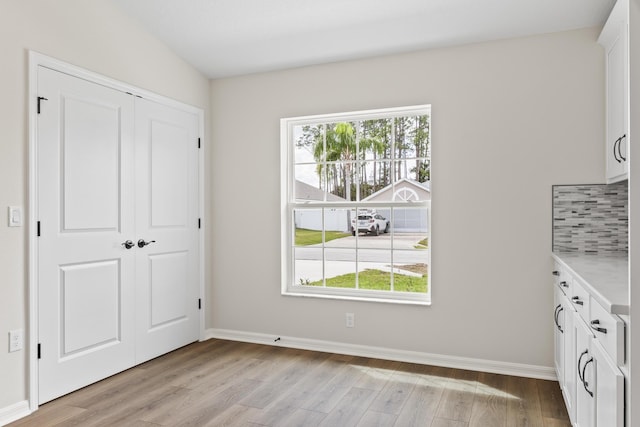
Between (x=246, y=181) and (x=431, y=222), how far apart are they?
1.73 metres

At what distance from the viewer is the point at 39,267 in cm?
281

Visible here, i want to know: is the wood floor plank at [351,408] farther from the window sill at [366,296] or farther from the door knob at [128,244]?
the door knob at [128,244]

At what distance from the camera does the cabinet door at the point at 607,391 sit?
1482mm

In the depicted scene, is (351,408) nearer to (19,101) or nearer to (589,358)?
(589,358)

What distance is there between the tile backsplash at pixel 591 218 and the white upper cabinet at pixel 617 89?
149 mm

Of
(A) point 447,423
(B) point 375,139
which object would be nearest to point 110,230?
(B) point 375,139

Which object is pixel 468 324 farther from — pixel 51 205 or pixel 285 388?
pixel 51 205

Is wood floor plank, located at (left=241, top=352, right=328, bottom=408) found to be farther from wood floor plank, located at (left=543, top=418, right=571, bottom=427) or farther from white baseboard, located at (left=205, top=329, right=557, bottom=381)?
wood floor plank, located at (left=543, top=418, right=571, bottom=427)

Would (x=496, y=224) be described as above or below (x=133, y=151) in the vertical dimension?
below

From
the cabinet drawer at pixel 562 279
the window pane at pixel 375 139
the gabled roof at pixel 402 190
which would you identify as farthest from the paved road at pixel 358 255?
the cabinet drawer at pixel 562 279

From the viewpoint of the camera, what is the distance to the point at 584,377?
199 centimetres

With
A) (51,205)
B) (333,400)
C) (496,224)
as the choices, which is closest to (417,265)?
(496,224)

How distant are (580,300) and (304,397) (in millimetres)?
1745

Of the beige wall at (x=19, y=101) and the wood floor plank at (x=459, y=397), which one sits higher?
the beige wall at (x=19, y=101)
